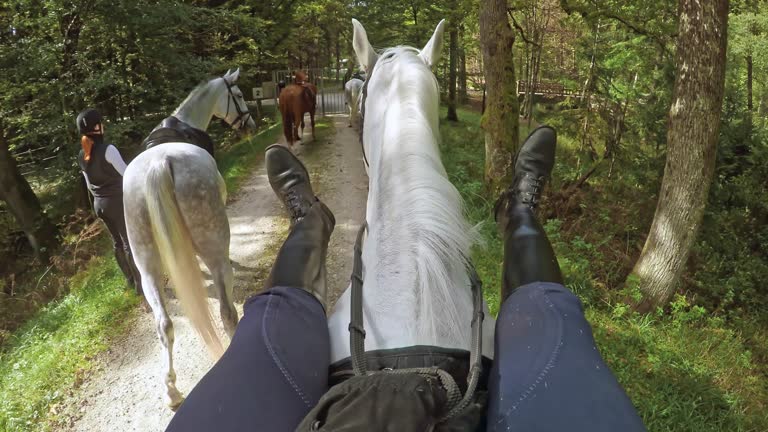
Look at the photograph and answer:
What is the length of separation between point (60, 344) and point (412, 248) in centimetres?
476

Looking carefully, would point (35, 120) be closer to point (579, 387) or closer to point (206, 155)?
point (206, 155)

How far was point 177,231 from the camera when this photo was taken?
3.23 m

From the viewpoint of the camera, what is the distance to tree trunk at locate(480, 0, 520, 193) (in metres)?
5.56

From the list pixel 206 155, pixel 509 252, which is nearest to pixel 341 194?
pixel 206 155

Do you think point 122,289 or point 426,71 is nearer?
point 426,71

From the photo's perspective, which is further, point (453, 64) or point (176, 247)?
point (453, 64)

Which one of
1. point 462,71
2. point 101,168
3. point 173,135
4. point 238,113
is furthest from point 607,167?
point 462,71

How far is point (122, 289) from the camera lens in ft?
16.6

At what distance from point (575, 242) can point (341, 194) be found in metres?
4.44

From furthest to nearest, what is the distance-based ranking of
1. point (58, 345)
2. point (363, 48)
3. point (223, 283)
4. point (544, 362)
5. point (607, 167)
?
point (607, 167) < point (58, 345) < point (223, 283) < point (363, 48) < point (544, 362)

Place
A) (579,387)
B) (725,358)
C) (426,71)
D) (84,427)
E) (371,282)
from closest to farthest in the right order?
(579,387)
(371,282)
(426,71)
(84,427)
(725,358)

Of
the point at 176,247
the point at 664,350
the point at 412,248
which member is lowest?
the point at 664,350

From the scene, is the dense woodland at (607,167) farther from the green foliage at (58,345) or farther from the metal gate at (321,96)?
the metal gate at (321,96)

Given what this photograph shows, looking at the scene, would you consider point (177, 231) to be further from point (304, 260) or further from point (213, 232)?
point (304, 260)
